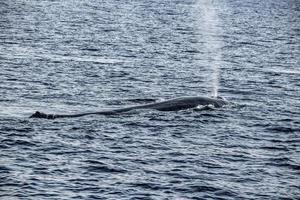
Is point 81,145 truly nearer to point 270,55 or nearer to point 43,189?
point 43,189

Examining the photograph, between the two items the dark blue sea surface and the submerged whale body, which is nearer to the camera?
the dark blue sea surface

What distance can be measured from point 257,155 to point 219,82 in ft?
97.0

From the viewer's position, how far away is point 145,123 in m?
50.5

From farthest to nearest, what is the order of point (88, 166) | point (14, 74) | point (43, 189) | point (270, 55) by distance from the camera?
point (270, 55), point (14, 74), point (88, 166), point (43, 189)

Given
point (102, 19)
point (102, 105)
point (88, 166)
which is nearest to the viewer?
point (88, 166)

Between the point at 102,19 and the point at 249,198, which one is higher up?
the point at 102,19

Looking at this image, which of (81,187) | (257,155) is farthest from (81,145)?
→ (257,155)

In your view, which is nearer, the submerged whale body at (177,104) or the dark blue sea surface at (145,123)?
the dark blue sea surface at (145,123)

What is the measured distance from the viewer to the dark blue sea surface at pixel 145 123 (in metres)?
37.3

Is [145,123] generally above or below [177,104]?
below

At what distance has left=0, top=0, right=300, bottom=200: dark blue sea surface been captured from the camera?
37281 millimetres

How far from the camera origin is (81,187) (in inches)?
1414

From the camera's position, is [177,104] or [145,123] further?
[177,104]

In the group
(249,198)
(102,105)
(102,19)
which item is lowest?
(249,198)
